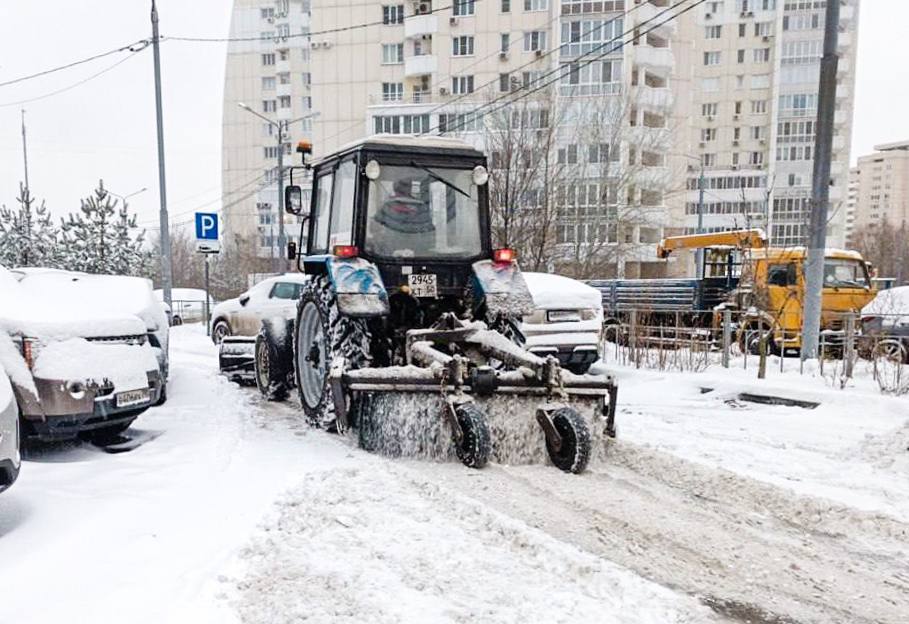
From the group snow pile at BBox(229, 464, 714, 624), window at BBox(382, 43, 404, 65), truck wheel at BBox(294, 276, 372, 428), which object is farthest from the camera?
window at BBox(382, 43, 404, 65)

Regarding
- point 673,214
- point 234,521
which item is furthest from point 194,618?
point 673,214

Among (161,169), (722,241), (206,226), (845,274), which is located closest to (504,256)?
→ (845,274)

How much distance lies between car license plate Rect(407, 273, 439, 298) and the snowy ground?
1.52 metres

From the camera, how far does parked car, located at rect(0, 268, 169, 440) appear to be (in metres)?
4.92

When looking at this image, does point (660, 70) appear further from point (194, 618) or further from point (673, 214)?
point (194, 618)

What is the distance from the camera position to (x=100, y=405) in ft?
16.9

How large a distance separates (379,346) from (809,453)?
3.95m

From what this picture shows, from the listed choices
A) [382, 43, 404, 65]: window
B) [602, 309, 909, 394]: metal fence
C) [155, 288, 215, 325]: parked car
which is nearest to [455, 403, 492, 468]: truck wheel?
[602, 309, 909, 394]: metal fence

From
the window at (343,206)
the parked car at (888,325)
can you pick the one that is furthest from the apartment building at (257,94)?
the window at (343,206)

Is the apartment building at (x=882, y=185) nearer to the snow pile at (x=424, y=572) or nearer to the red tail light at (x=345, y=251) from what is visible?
the red tail light at (x=345, y=251)

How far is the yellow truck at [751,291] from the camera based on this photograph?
43.9 feet

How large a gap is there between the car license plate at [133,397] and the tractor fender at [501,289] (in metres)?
2.99

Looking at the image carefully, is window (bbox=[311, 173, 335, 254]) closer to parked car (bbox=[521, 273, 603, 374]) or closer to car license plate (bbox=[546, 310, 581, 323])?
parked car (bbox=[521, 273, 603, 374])

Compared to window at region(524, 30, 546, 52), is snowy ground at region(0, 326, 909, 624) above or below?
below
